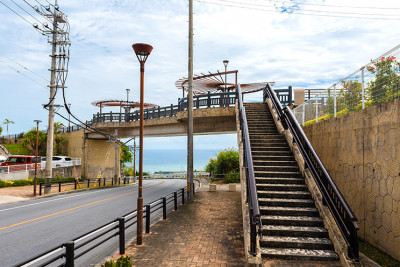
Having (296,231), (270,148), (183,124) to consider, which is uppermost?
(183,124)

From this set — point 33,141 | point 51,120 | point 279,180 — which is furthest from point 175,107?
point 33,141

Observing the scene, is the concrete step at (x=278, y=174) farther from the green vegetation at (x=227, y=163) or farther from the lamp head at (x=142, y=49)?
the green vegetation at (x=227, y=163)

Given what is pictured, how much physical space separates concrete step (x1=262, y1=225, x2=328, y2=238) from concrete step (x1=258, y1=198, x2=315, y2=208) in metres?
0.87

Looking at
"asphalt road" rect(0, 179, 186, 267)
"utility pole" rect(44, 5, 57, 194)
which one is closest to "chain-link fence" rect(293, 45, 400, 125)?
"asphalt road" rect(0, 179, 186, 267)

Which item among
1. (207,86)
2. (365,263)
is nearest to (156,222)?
(365,263)

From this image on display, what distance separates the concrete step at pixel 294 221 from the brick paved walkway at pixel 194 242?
1.00 metres

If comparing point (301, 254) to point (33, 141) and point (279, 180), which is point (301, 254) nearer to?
point (279, 180)

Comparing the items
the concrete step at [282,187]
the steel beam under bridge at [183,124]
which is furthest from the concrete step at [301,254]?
the steel beam under bridge at [183,124]

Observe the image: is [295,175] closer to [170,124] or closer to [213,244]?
[213,244]

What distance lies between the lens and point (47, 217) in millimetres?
11172

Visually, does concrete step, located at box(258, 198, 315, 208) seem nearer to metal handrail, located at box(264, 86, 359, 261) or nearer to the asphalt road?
metal handrail, located at box(264, 86, 359, 261)

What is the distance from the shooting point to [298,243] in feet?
19.7

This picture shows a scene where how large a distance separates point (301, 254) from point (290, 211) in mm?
1420

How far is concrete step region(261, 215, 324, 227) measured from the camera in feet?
21.7
